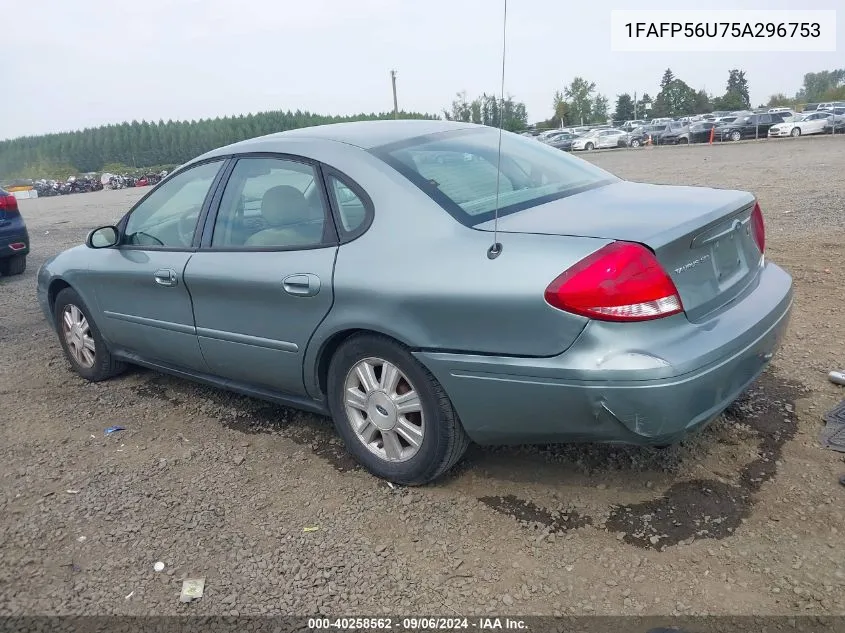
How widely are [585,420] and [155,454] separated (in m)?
2.31

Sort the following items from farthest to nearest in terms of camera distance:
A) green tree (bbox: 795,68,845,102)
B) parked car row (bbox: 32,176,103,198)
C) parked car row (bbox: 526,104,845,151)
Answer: green tree (bbox: 795,68,845,102)
parked car row (bbox: 32,176,103,198)
parked car row (bbox: 526,104,845,151)

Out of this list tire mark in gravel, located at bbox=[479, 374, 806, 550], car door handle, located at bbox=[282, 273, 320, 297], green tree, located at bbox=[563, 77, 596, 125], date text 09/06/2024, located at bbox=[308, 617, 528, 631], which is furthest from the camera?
green tree, located at bbox=[563, 77, 596, 125]

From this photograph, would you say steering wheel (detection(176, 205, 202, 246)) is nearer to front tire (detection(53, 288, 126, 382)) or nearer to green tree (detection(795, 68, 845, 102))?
front tire (detection(53, 288, 126, 382))

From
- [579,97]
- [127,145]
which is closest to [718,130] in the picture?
[579,97]

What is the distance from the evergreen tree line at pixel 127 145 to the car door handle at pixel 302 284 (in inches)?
2750

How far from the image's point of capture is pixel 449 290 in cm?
276

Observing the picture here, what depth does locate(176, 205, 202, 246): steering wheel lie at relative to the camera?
3924mm

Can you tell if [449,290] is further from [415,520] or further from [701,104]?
[701,104]

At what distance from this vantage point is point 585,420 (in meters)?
2.62

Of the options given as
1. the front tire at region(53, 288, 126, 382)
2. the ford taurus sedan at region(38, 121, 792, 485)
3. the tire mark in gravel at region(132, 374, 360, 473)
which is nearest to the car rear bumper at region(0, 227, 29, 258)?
the front tire at region(53, 288, 126, 382)

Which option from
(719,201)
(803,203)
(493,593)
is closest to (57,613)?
(493,593)

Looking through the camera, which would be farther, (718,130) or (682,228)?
(718,130)

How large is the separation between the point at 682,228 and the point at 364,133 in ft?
5.42

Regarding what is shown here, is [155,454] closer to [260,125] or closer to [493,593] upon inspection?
[493,593]
